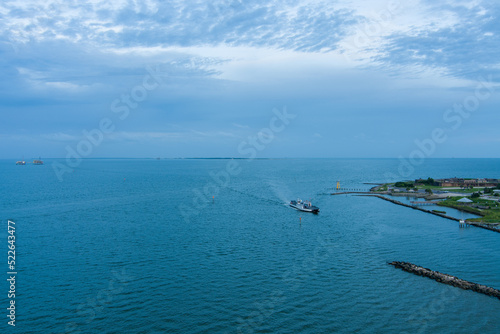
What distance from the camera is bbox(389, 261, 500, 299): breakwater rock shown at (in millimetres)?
32469

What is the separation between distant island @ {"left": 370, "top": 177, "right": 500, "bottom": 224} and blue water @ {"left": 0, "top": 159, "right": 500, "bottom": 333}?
12.6 m

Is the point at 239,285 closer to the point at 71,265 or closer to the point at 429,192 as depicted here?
the point at 71,265

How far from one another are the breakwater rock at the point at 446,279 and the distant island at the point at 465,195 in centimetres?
3297

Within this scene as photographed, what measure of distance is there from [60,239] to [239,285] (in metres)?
31.2

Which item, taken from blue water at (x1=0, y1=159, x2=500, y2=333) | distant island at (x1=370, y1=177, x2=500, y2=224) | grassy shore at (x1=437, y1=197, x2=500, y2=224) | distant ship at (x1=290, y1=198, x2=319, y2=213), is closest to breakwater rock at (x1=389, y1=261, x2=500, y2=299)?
blue water at (x1=0, y1=159, x2=500, y2=333)

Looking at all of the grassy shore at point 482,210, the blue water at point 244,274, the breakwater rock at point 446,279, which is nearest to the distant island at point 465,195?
the grassy shore at point 482,210

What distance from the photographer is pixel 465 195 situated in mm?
99062

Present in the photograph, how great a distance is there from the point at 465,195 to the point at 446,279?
76.8 m

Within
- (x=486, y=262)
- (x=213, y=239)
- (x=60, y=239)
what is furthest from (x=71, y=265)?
(x=486, y=262)

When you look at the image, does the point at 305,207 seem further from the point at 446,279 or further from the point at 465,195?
the point at 465,195

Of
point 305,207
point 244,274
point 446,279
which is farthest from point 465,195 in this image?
point 244,274

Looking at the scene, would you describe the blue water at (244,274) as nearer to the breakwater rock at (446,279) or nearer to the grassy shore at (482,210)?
the breakwater rock at (446,279)

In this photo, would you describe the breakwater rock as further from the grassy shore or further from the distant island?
the grassy shore

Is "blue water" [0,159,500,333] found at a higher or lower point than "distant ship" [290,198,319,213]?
lower
